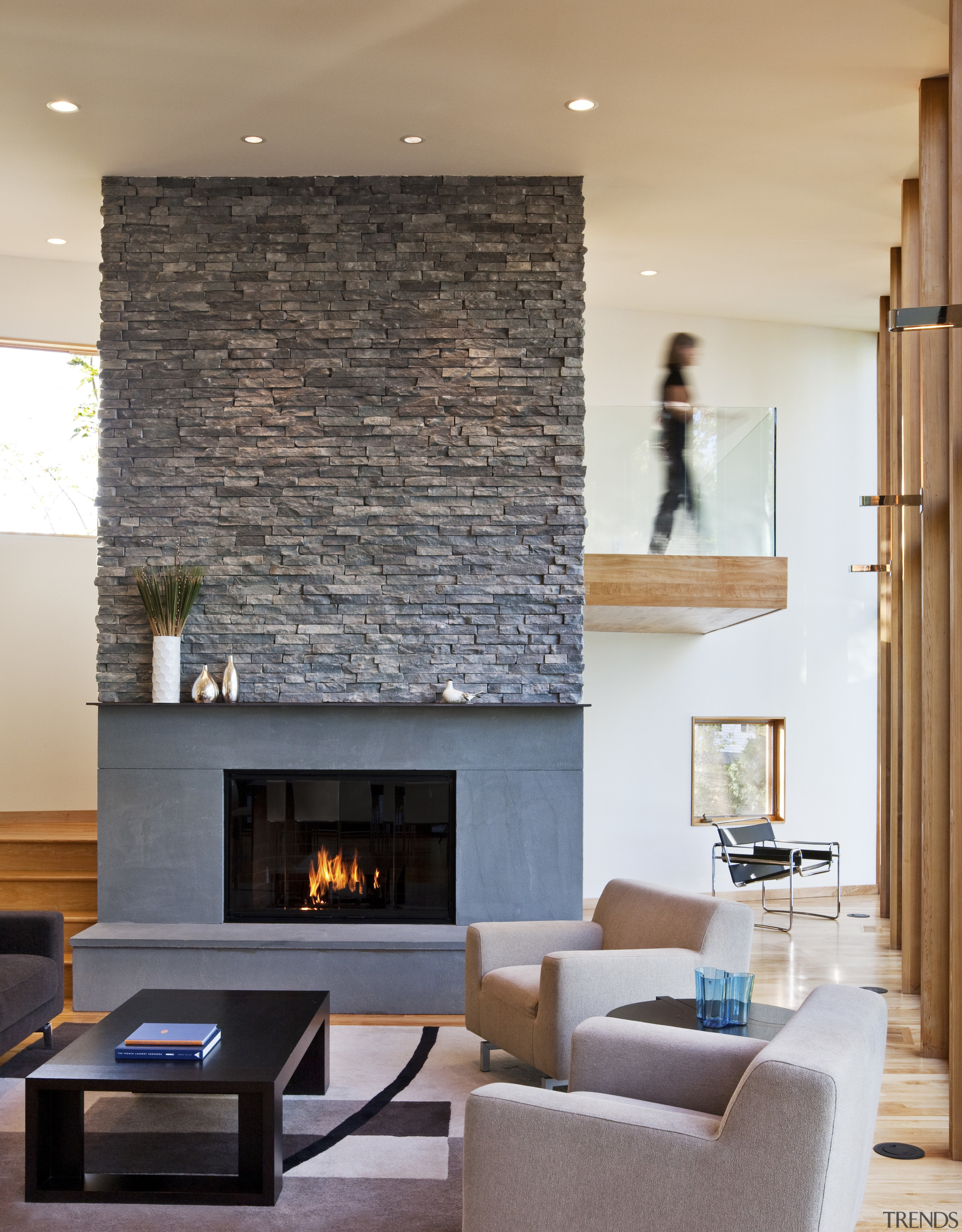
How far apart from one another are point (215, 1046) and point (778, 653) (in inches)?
244

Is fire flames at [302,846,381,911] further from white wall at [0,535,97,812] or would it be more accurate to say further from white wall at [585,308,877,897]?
white wall at [585,308,877,897]

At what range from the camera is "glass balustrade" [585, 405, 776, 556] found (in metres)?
6.68

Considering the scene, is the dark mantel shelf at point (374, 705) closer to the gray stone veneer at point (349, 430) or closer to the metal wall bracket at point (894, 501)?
the gray stone veneer at point (349, 430)

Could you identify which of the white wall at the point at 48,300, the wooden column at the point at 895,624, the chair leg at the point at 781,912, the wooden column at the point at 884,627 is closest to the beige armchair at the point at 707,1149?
the wooden column at the point at 895,624

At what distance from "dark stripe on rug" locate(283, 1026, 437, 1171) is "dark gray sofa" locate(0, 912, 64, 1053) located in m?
1.28

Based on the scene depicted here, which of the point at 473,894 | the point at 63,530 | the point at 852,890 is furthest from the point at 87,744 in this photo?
the point at 852,890

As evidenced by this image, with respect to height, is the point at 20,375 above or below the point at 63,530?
above

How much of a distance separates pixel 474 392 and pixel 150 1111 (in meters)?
3.60

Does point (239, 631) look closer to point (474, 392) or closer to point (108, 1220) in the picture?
point (474, 392)

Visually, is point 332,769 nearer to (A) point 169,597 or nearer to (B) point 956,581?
(A) point 169,597

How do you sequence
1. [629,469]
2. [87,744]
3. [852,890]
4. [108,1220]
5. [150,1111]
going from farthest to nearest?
[852,890]
[87,744]
[629,469]
[150,1111]
[108,1220]

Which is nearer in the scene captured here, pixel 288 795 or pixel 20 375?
pixel 288 795


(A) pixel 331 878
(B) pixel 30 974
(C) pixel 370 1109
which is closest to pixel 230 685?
(A) pixel 331 878

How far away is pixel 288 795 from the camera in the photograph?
5.79 metres
